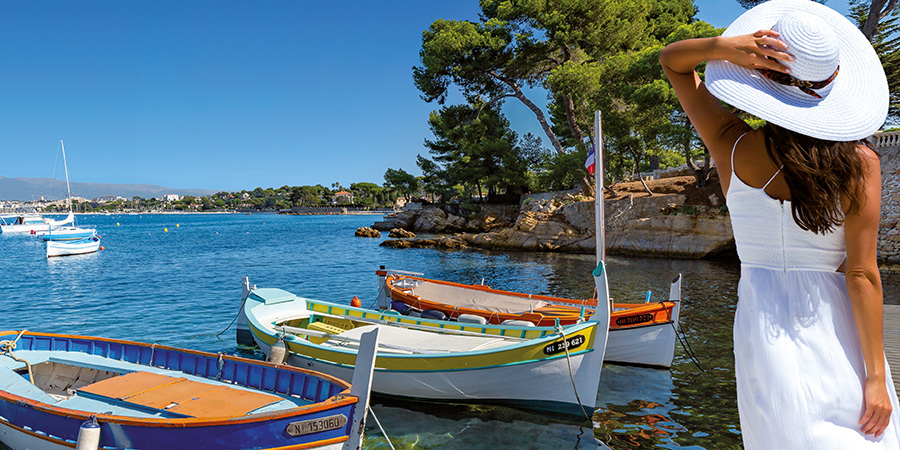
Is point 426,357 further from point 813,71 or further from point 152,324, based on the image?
point 152,324

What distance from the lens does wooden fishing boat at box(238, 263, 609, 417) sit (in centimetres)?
829

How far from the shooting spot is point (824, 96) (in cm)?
179

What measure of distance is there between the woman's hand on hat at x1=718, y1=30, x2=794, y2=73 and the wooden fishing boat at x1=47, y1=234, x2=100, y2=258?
152 feet

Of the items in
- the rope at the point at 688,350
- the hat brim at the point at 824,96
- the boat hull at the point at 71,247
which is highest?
the hat brim at the point at 824,96

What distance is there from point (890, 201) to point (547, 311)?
18111mm

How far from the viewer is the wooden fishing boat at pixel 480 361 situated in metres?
8.29

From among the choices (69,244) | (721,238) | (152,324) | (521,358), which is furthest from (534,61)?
(69,244)

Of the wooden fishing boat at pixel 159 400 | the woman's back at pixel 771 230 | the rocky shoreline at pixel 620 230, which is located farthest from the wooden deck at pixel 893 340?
the rocky shoreline at pixel 620 230

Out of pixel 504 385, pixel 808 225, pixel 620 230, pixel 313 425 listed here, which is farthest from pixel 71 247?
pixel 808 225

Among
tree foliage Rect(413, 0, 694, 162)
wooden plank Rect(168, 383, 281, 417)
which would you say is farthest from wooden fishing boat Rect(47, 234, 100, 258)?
wooden plank Rect(168, 383, 281, 417)

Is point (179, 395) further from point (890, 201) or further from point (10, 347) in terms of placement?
point (890, 201)

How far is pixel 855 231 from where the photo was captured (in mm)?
1723

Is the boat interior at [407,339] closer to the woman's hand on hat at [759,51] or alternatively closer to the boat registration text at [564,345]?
the boat registration text at [564,345]

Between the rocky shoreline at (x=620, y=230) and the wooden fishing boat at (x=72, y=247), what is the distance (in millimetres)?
23772
